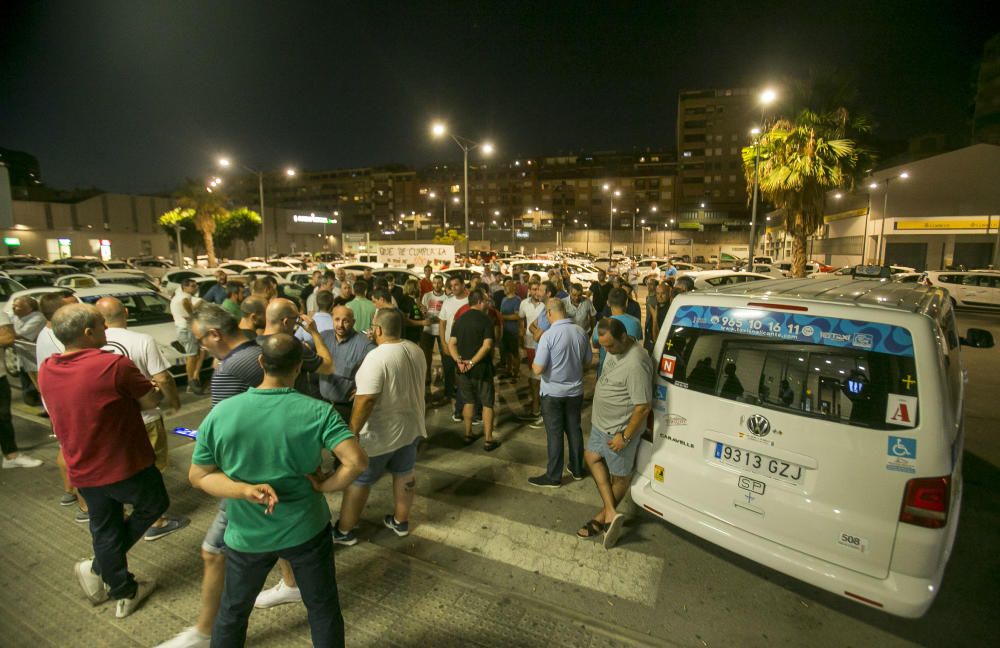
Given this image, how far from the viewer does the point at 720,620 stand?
3.13 meters

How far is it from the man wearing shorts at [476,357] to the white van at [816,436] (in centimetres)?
253

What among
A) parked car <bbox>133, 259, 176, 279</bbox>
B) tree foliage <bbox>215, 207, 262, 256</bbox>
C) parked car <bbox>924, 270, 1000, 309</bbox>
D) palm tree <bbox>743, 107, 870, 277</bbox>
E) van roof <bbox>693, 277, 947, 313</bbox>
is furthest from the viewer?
tree foliage <bbox>215, 207, 262, 256</bbox>

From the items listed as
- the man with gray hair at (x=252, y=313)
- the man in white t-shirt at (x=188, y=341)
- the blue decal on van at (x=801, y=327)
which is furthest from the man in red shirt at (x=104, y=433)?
the man in white t-shirt at (x=188, y=341)

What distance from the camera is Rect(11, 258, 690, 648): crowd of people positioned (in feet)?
7.02

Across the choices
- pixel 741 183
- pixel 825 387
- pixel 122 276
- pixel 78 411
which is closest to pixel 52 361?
pixel 78 411

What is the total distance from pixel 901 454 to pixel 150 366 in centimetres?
496

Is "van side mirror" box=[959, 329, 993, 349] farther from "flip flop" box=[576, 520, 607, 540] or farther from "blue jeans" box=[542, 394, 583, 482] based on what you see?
"flip flop" box=[576, 520, 607, 540]

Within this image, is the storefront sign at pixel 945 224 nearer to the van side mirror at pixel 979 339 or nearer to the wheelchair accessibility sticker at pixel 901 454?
the van side mirror at pixel 979 339

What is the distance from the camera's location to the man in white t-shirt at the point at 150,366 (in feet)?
12.4

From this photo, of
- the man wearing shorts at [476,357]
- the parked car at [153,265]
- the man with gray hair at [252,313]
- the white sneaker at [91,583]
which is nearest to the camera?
the white sneaker at [91,583]

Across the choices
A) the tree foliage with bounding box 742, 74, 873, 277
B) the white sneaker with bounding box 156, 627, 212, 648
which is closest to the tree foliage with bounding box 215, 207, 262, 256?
the tree foliage with bounding box 742, 74, 873, 277

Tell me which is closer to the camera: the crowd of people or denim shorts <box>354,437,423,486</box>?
the crowd of people

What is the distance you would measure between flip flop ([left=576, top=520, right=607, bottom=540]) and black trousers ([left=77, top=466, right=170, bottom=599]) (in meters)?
3.03

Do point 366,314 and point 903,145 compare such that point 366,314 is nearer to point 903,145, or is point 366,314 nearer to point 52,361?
point 52,361
